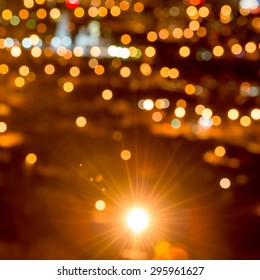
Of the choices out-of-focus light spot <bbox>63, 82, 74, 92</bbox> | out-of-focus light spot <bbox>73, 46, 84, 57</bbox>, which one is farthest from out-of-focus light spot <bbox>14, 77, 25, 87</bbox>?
out-of-focus light spot <bbox>73, 46, 84, 57</bbox>

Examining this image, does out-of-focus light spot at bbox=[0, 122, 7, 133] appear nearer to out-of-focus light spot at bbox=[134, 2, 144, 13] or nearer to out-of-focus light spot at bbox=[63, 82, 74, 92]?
out-of-focus light spot at bbox=[63, 82, 74, 92]

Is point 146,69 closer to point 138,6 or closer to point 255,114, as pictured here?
point 138,6

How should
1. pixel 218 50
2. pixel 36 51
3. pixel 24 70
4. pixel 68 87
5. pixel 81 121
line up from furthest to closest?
pixel 68 87
pixel 24 70
pixel 36 51
pixel 81 121
pixel 218 50

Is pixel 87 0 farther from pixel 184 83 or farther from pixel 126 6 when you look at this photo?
pixel 184 83

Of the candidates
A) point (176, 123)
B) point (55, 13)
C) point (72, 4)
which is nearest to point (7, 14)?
point (55, 13)

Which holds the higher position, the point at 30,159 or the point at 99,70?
the point at 99,70

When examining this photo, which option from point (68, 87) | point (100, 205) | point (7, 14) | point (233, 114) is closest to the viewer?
point (100, 205)

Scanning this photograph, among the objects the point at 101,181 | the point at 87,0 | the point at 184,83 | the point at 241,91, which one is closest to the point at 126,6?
the point at 87,0
